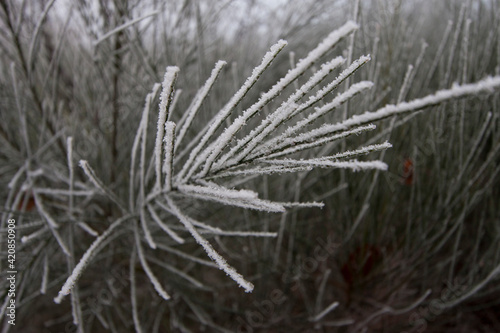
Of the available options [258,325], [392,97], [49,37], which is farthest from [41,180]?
[392,97]

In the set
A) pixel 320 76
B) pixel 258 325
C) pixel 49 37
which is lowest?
pixel 258 325

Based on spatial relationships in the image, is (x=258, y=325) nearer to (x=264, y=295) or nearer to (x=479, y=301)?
(x=264, y=295)

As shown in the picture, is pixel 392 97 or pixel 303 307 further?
pixel 303 307

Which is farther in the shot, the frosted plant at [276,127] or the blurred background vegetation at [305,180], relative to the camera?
the blurred background vegetation at [305,180]

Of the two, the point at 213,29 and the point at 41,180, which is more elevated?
the point at 213,29

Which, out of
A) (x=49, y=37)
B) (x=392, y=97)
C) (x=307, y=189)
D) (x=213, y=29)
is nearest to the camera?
(x=392, y=97)

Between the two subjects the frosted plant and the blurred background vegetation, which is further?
the blurred background vegetation

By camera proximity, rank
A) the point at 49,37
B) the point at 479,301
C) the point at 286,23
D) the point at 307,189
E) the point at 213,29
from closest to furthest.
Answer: the point at 307,189 < the point at 479,301 < the point at 286,23 < the point at 213,29 < the point at 49,37

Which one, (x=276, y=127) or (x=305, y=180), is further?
(x=305, y=180)
